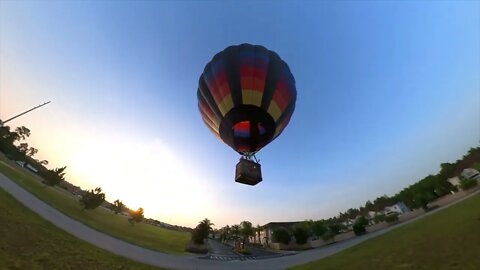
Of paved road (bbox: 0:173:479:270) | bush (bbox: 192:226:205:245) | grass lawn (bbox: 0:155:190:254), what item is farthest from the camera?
bush (bbox: 192:226:205:245)

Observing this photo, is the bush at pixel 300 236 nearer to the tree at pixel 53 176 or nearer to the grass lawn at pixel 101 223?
the grass lawn at pixel 101 223

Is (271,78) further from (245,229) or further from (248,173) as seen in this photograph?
(245,229)

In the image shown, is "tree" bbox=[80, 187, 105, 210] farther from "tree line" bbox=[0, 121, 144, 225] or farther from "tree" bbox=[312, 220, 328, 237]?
"tree" bbox=[312, 220, 328, 237]

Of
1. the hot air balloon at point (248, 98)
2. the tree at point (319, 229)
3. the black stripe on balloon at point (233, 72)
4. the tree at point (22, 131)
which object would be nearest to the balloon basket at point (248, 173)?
the hot air balloon at point (248, 98)

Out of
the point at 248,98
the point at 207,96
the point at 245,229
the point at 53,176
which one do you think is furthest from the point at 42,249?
the point at 245,229

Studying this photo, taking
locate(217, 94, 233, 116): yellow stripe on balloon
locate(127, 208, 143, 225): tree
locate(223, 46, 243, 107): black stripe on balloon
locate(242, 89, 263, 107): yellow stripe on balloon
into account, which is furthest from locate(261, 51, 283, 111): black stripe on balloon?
locate(127, 208, 143, 225): tree

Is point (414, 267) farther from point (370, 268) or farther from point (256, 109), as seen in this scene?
point (256, 109)
